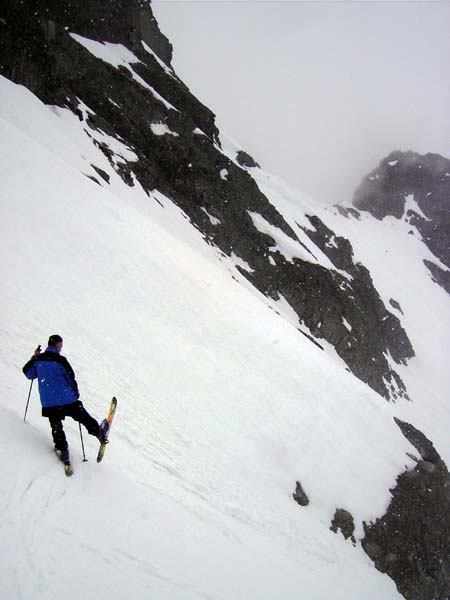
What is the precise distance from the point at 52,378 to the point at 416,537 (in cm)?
1720

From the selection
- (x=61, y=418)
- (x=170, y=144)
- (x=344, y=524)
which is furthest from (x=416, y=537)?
(x=170, y=144)

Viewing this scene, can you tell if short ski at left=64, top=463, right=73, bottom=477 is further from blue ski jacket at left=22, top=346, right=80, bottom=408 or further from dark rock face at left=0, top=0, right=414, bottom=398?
dark rock face at left=0, top=0, right=414, bottom=398

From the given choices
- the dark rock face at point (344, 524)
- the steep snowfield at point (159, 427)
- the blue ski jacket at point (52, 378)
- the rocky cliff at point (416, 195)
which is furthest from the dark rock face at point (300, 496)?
the rocky cliff at point (416, 195)

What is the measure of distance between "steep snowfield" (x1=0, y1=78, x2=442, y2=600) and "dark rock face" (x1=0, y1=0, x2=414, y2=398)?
32.1 feet

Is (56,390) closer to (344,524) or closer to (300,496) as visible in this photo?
(300,496)

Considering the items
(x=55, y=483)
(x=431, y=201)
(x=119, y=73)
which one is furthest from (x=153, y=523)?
(x=431, y=201)

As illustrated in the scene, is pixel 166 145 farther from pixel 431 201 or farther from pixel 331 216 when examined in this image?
pixel 431 201

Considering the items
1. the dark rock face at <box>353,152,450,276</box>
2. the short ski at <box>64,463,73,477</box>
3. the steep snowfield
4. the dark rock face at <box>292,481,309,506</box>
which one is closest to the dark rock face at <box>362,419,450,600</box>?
the steep snowfield

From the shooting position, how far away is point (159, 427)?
10.2 meters

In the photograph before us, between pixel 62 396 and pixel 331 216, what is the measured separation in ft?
291

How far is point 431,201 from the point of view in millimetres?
114125

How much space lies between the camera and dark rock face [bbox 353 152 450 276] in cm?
10281

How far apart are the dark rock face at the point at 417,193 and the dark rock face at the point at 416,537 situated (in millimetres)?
94346

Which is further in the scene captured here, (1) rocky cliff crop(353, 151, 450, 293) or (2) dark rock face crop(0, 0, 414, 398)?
(1) rocky cliff crop(353, 151, 450, 293)
